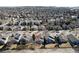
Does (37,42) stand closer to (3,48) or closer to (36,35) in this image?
(36,35)

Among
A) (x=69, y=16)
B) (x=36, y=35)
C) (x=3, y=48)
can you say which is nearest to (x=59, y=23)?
(x=69, y=16)

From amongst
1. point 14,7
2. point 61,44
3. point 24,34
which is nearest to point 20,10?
point 14,7

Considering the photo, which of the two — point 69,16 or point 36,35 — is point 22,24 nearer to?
point 36,35

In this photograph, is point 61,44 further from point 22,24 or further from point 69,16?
point 22,24
